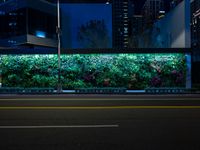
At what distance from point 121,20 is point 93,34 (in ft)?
139

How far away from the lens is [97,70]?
28422 mm

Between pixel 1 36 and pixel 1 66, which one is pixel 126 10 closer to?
pixel 1 36

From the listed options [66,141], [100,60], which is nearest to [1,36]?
[100,60]

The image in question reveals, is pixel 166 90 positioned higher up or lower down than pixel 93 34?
lower down

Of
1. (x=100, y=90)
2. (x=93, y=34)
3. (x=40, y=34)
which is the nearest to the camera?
(x=100, y=90)

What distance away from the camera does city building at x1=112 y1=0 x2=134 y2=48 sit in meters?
86.3

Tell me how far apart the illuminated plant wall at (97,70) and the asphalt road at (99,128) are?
14.5 meters

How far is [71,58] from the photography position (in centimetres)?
2858

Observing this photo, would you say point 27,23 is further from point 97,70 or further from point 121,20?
point 121,20

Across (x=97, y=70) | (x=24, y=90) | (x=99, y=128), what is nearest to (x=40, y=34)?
(x=97, y=70)

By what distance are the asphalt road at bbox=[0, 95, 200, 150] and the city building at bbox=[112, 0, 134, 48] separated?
6792 centimetres

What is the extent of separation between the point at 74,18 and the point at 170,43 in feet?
83.4

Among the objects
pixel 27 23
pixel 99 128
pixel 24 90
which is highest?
pixel 27 23

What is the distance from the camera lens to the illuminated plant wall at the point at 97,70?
28.3 meters
